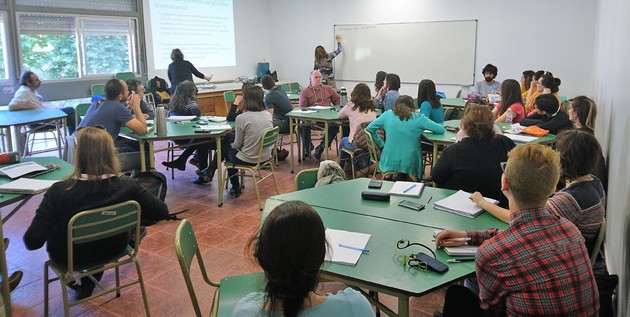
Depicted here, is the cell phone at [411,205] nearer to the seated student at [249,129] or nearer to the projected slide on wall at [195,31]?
the seated student at [249,129]

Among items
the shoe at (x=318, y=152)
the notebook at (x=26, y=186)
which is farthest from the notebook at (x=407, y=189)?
the shoe at (x=318, y=152)

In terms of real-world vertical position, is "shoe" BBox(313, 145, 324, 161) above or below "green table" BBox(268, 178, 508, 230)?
below

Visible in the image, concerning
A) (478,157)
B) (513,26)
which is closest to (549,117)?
(478,157)

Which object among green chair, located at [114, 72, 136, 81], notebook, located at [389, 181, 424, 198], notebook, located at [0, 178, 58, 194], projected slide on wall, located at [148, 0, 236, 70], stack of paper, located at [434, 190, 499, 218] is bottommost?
stack of paper, located at [434, 190, 499, 218]

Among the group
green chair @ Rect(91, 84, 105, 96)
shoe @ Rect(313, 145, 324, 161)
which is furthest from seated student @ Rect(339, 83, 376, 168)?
green chair @ Rect(91, 84, 105, 96)

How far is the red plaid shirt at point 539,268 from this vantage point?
1.57m

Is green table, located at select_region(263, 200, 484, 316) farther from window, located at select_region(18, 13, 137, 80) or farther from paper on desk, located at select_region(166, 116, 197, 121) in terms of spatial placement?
window, located at select_region(18, 13, 137, 80)

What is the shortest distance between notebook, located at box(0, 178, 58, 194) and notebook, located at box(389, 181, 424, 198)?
2.01 meters

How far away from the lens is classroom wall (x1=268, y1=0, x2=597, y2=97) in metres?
7.55

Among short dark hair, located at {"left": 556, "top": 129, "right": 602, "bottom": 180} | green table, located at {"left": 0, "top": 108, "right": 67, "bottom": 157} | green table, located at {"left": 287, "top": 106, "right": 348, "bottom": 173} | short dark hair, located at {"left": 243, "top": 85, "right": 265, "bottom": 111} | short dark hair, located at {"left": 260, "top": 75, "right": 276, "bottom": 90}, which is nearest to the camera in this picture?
short dark hair, located at {"left": 556, "top": 129, "right": 602, "bottom": 180}

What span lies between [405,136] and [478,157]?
1483 mm

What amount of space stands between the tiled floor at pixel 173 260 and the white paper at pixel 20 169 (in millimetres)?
779

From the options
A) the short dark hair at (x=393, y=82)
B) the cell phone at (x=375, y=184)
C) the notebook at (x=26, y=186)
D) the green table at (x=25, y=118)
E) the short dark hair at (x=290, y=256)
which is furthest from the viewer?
the short dark hair at (x=393, y=82)

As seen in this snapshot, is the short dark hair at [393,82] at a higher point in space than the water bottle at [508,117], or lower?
higher
